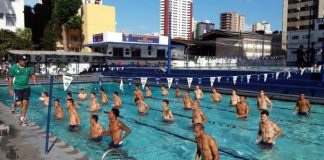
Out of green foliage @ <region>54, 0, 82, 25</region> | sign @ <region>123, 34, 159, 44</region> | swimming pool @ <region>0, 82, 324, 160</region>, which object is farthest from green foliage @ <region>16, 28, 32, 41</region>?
swimming pool @ <region>0, 82, 324, 160</region>

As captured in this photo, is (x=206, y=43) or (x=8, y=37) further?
(x=206, y=43)

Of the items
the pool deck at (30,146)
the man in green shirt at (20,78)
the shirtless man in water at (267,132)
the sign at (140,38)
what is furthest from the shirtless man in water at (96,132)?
the sign at (140,38)

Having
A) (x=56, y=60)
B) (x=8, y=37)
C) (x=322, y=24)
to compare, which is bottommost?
(x=56, y=60)

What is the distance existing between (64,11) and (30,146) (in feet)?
154

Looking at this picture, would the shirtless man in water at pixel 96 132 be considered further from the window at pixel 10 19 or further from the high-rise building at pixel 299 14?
the high-rise building at pixel 299 14

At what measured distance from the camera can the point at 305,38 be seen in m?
67.3

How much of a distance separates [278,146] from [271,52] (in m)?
80.8

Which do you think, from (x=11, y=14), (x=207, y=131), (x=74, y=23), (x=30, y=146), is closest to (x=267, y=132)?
(x=207, y=131)

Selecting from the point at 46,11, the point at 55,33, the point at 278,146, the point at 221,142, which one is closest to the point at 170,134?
the point at 221,142

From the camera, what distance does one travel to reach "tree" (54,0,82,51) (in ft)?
171

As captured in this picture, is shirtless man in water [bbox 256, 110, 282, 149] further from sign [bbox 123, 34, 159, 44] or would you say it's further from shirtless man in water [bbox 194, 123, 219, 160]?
sign [bbox 123, 34, 159, 44]

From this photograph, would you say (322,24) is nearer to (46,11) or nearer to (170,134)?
(46,11)

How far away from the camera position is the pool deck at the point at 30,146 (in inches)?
288

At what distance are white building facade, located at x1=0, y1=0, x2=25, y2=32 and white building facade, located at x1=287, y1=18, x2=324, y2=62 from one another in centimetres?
4389
